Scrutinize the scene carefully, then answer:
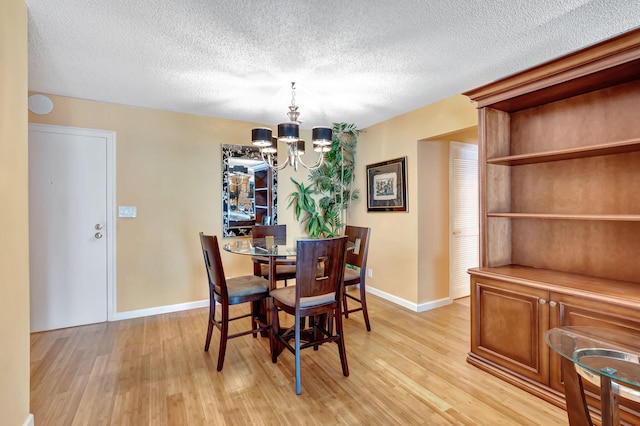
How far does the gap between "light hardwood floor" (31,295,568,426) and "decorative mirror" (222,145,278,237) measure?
1425mm

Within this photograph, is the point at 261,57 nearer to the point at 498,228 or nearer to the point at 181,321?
the point at 498,228

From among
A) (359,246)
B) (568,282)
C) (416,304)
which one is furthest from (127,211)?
(568,282)

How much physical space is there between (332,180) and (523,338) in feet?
9.88

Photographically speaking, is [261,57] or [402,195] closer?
[261,57]

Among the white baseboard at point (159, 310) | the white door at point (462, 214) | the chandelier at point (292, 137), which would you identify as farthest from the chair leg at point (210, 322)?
the white door at point (462, 214)

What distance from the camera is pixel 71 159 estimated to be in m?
3.09

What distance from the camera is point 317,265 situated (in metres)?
2.06

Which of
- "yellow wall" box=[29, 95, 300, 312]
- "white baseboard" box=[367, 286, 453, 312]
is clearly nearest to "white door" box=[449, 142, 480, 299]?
"white baseboard" box=[367, 286, 453, 312]

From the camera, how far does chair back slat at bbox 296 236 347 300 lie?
199 centimetres

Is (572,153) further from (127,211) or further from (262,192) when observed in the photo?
(127,211)

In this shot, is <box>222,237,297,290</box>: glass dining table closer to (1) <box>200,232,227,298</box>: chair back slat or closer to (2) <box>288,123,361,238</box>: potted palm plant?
(1) <box>200,232,227,298</box>: chair back slat
